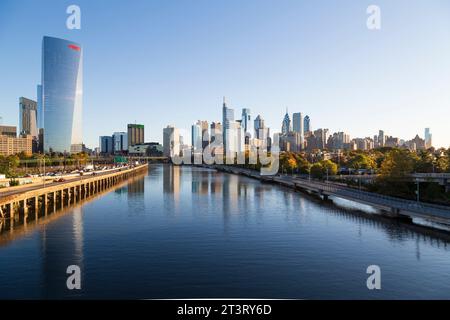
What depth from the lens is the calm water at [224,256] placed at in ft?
93.1

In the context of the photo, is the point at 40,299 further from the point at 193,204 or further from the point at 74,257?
the point at 193,204

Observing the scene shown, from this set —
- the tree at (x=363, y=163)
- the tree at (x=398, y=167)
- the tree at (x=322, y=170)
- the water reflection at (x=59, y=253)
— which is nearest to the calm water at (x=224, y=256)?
the water reflection at (x=59, y=253)

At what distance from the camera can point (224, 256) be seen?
3684 cm

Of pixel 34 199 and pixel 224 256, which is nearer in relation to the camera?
pixel 224 256

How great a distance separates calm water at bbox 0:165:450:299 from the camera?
28375mm

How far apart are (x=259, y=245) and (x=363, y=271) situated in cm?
1186

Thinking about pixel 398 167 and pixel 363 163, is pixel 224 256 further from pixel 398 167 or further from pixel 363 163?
pixel 363 163

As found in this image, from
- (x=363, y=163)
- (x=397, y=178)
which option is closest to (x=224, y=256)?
(x=397, y=178)

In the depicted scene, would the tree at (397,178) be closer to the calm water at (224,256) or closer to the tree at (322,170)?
the calm water at (224,256)

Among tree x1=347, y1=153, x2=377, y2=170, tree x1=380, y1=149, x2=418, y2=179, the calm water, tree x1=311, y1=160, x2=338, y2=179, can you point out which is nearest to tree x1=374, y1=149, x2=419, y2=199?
tree x1=380, y1=149, x2=418, y2=179

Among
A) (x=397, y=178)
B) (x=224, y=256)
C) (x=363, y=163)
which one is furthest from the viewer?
(x=363, y=163)

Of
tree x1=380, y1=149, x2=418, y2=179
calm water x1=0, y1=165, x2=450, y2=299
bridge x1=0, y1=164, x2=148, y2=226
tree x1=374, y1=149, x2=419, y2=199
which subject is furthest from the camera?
tree x1=380, y1=149, x2=418, y2=179

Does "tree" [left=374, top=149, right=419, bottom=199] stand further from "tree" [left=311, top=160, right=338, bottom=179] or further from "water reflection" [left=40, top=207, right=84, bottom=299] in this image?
"water reflection" [left=40, top=207, right=84, bottom=299]
